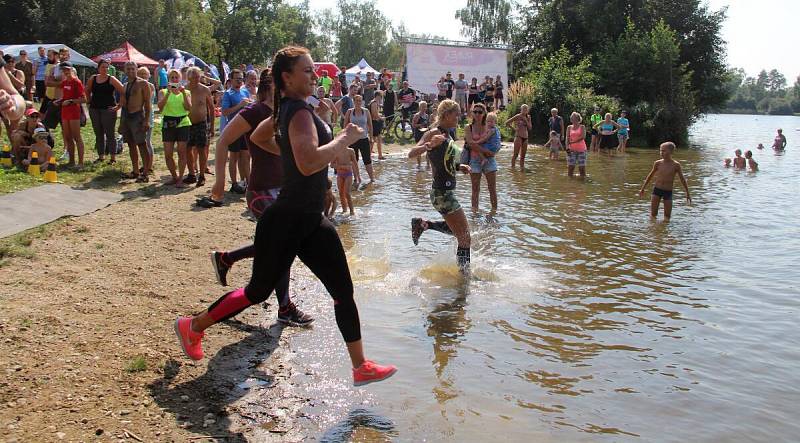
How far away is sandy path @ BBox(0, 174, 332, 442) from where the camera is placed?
144 inches

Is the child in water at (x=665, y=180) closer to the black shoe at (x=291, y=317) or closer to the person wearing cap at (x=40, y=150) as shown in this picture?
the black shoe at (x=291, y=317)

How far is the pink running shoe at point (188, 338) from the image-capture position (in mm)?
4410

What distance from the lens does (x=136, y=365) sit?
166 inches

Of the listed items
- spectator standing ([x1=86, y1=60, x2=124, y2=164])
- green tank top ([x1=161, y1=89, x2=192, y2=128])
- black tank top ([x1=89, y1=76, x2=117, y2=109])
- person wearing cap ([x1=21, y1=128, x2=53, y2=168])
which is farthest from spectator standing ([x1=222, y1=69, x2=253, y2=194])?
person wearing cap ([x1=21, y1=128, x2=53, y2=168])

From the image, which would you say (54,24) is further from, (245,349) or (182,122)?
(245,349)

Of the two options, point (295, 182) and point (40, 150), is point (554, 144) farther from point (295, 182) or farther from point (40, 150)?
point (295, 182)

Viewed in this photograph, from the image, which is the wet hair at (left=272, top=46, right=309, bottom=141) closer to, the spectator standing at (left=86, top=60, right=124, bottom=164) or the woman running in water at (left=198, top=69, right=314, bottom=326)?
the woman running in water at (left=198, top=69, right=314, bottom=326)

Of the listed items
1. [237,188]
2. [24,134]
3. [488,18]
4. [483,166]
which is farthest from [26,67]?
[488,18]

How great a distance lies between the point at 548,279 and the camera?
7.64 m

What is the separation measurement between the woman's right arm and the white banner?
84.8 ft

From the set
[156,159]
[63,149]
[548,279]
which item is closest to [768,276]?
[548,279]

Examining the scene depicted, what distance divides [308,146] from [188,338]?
167cm

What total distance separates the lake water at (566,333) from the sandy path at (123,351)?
43 centimetres

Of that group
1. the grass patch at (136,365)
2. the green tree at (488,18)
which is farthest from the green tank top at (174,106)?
the green tree at (488,18)
